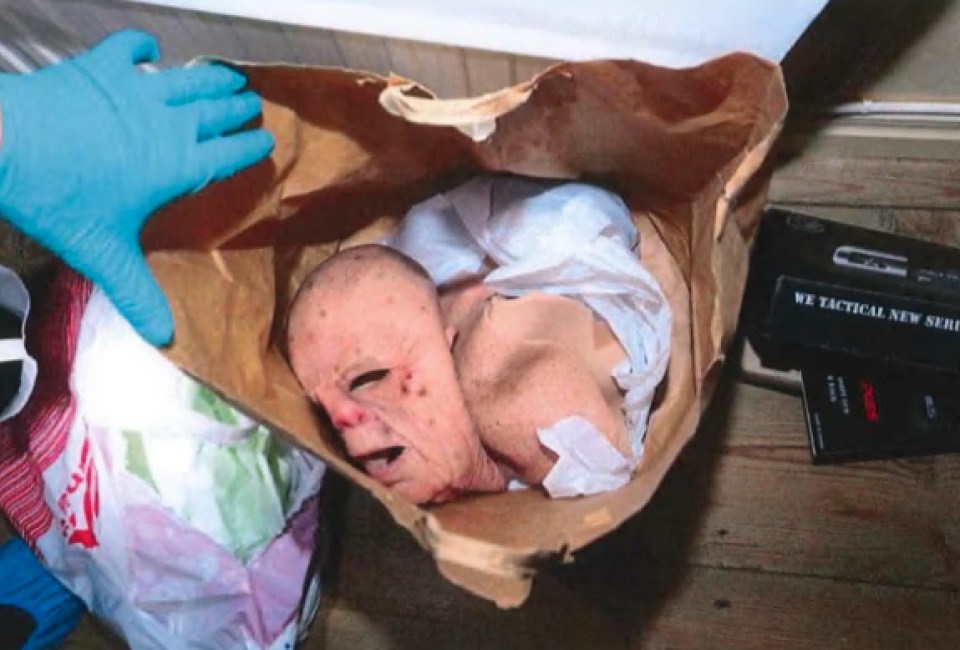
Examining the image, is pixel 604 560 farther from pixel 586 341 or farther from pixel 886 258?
pixel 886 258

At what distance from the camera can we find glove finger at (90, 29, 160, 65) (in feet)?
2.71

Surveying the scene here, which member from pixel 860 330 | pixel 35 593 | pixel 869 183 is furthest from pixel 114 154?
pixel 869 183

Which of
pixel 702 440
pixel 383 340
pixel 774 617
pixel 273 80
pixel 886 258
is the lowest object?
pixel 774 617

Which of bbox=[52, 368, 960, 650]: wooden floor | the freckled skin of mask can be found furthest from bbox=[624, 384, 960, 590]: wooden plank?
the freckled skin of mask

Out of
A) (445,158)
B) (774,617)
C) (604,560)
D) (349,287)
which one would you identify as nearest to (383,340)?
(349,287)

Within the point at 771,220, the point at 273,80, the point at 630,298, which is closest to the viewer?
the point at 273,80

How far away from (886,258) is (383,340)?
1.50ft

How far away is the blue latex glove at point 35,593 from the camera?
1137mm

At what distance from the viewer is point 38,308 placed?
44.4 inches

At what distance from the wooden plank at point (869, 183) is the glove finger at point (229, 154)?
0.57 m

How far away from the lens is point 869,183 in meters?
1.20

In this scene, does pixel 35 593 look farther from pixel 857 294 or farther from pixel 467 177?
pixel 857 294

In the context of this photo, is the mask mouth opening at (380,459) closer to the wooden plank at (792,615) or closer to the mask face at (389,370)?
the mask face at (389,370)

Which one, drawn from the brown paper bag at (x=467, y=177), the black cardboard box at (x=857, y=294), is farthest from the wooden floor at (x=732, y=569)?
the brown paper bag at (x=467, y=177)
